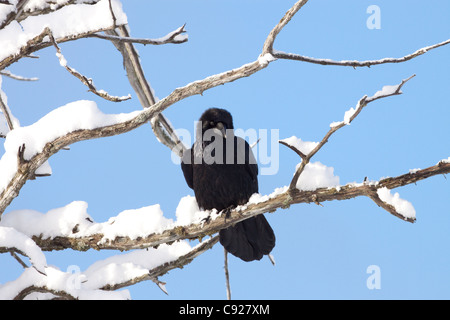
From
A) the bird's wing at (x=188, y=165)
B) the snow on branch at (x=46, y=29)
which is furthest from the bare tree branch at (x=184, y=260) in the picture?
the snow on branch at (x=46, y=29)

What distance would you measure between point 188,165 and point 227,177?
0.72 meters

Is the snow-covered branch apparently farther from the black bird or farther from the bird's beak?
the bird's beak

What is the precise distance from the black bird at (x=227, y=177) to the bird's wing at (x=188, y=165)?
0.04ft

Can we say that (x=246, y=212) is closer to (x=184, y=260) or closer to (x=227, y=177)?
(x=184, y=260)

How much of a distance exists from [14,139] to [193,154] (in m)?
2.38

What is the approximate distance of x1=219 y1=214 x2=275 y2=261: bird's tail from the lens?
6309 mm

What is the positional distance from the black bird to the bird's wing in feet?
0.04

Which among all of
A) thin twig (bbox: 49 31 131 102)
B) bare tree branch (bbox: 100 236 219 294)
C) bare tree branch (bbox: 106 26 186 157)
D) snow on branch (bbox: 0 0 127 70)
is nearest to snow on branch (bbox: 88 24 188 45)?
snow on branch (bbox: 0 0 127 70)

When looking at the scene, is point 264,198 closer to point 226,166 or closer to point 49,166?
point 226,166

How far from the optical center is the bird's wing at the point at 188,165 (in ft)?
23.3

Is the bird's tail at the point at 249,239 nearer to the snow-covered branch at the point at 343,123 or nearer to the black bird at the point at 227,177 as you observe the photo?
the black bird at the point at 227,177

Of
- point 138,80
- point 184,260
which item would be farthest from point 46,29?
point 184,260
